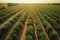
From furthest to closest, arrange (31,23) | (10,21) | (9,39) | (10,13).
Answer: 1. (10,13)
2. (10,21)
3. (31,23)
4. (9,39)

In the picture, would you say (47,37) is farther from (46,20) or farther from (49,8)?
(49,8)

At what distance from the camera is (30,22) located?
11.0 feet

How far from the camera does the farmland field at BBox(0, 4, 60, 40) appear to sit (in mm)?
2998

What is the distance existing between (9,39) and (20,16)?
1.01m

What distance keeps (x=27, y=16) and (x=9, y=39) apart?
893 mm

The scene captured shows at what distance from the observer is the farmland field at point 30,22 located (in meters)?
3.00

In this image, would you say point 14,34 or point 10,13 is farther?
point 10,13

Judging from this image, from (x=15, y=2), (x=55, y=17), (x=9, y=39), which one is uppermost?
(x=15, y=2)

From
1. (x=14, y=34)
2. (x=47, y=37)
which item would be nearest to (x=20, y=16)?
(x=14, y=34)

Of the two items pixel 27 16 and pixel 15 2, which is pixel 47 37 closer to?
pixel 27 16

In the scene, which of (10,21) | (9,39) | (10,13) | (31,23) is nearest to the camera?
(9,39)

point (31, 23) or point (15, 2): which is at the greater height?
point (15, 2)

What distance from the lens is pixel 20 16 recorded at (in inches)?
149

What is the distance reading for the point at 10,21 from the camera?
357 cm
